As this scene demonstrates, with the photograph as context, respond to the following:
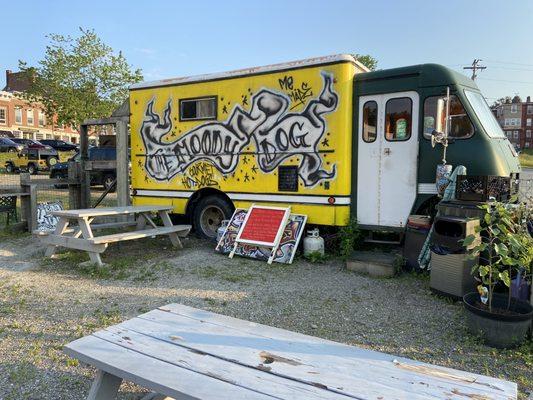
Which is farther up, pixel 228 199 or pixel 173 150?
pixel 173 150

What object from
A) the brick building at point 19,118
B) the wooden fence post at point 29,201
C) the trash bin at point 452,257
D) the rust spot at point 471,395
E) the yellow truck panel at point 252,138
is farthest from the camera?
the brick building at point 19,118

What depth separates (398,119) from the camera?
247 inches

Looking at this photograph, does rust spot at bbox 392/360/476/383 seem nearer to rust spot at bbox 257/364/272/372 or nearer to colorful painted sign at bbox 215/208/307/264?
rust spot at bbox 257/364/272/372

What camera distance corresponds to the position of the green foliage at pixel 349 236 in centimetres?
644

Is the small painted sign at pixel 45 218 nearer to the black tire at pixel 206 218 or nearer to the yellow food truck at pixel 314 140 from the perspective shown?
the yellow food truck at pixel 314 140

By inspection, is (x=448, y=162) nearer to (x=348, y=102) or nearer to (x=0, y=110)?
(x=348, y=102)

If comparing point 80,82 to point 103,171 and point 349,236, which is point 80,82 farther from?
point 349,236

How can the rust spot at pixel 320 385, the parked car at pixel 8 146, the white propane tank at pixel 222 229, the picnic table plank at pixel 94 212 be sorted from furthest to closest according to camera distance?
the parked car at pixel 8 146 → the white propane tank at pixel 222 229 → the picnic table plank at pixel 94 212 → the rust spot at pixel 320 385

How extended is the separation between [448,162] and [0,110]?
55.9 m

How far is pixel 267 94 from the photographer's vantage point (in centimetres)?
712

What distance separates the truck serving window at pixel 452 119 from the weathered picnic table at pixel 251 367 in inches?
174

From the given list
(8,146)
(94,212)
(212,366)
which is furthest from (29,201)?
(8,146)

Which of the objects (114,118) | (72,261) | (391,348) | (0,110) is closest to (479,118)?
(391,348)

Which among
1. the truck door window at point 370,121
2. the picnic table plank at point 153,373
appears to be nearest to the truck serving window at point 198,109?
the truck door window at point 370,121
